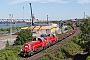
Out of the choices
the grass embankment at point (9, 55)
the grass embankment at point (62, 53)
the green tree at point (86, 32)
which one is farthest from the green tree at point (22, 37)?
the green tree at point (86, 32)

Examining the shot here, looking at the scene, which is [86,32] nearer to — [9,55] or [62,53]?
[62,53]

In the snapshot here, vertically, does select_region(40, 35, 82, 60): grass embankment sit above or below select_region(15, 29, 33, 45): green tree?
below

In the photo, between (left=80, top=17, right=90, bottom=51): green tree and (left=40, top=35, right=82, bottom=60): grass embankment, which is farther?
(left=80, top=17, right=90, bottom=51): green tree

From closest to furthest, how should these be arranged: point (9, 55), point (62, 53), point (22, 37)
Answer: point (9, 55) < point (62, 53) < point (22, 37)

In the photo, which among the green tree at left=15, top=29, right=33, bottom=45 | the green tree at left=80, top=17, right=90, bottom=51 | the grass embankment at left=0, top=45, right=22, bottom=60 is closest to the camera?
the grass embankment at left=0, top=45, right=22, bottom=60

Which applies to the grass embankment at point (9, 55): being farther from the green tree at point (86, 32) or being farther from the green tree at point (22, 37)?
the green tree at point (86, 32)

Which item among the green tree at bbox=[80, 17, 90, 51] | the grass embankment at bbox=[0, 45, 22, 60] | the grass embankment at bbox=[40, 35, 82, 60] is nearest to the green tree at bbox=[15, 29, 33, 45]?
the grass embankment at bbox=[40, 35, 82, 60]

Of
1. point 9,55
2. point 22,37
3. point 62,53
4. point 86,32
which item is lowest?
point 62,53

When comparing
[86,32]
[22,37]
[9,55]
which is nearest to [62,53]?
[86,32]

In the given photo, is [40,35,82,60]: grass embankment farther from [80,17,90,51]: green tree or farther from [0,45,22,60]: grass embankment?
[80,17,90,51]: green tree

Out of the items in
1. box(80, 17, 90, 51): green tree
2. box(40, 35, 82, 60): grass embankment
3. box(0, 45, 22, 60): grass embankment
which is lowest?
box(40, 35, 82, 60): grass embankment

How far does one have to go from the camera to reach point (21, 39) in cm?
5212

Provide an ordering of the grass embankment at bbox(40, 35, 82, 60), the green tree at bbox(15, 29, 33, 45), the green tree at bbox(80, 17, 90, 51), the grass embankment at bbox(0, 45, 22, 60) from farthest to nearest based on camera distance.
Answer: the green tree at bbox(15, 29, 33, 45), the green tree at bbox(80, 17, 90, 51), the grass embankment at bbox(40, 35, 82, 60), the grass embankment at bbox(0, 45, 22, 60)

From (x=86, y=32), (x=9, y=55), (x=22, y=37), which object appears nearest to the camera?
(x=9, y=55)
